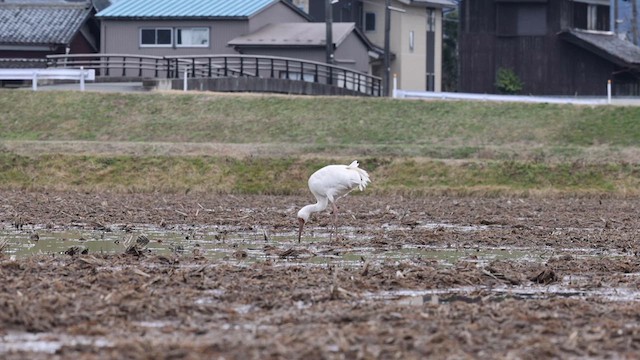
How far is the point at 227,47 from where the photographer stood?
5081cm

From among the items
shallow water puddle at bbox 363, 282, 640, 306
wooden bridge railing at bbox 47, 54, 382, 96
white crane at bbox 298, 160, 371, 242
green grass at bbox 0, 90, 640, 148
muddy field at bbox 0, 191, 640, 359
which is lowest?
shallow water puddle at bbox 363, 282, 640, 306

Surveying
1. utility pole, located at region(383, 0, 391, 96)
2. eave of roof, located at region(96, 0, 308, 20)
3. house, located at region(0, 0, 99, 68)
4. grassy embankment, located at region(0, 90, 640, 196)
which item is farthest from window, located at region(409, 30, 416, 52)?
grassy embankment, located at region(0, 90, 640, 196)

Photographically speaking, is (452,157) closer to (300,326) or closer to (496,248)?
(496,248)

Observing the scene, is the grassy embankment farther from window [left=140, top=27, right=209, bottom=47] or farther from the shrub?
the shrub

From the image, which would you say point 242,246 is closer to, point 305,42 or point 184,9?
point 305,42

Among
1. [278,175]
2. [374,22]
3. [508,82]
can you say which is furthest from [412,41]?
[278,175]

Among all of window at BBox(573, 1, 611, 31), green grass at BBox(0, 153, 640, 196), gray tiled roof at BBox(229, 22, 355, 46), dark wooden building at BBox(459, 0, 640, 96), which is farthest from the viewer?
window at BBox(573, 1, 611, 31)

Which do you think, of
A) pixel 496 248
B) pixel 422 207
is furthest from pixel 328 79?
pixel 496 248

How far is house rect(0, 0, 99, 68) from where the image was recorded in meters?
50.7

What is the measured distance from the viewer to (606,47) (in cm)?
5256

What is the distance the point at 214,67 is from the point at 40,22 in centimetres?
1007

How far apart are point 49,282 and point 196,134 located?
2264 centimetres

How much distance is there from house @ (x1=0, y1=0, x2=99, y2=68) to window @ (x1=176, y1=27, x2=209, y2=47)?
399cm

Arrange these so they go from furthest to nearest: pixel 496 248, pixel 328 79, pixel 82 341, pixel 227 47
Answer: pixel 227 47 < pixel 328 79 < pixel 496 248 < pixel 82 341
